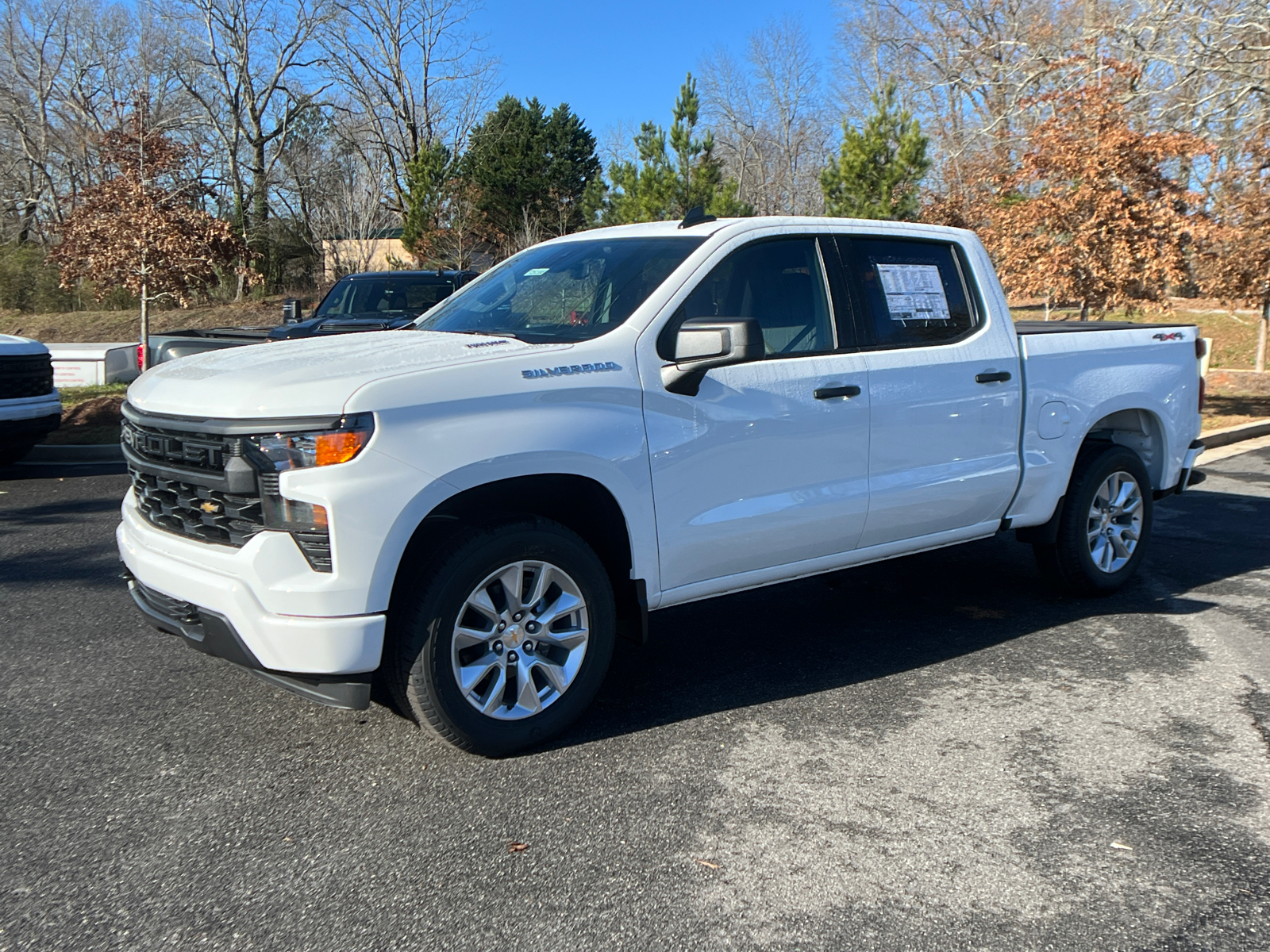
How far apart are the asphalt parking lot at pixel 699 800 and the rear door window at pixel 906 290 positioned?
151 centimetres

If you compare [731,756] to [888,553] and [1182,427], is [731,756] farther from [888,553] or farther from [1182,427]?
[1182,427]

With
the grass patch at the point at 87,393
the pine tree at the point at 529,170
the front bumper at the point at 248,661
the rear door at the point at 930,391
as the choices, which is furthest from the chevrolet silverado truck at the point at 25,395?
the pine tree at the point at 529,170

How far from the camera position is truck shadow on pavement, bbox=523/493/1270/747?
15.1ft

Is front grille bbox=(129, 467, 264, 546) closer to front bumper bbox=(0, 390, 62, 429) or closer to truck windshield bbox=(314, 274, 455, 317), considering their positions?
front bumper bbox=(0, 390, 62, 429)

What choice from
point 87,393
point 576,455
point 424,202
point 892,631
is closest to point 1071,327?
point 892,631

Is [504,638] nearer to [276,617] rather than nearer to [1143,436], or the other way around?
[276,617]

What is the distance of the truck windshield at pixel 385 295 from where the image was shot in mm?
11656

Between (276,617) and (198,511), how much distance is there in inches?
22.3

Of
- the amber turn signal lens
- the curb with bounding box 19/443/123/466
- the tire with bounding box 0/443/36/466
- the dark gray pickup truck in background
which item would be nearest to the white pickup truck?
the amber turn signal lens

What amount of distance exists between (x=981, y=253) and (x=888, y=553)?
5.70 ft

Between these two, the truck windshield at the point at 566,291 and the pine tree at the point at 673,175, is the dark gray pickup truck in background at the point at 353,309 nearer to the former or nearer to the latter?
the truck windshield at the point at 566,291

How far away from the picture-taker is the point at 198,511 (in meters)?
3.73

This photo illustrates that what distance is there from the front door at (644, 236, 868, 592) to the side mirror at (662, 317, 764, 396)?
7 centimetres

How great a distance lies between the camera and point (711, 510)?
422 cm
